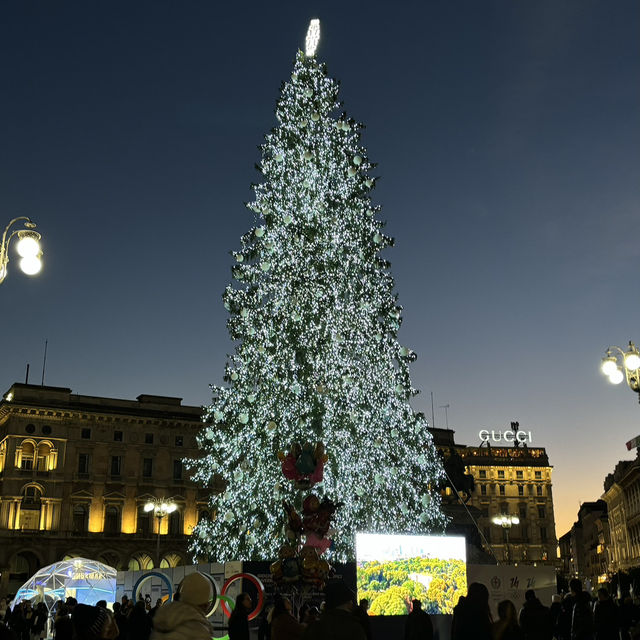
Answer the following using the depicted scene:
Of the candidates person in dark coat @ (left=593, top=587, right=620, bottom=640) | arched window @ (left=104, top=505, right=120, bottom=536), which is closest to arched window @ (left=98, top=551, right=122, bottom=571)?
arched window @ (left=104, top=505, right=120, bottom=536)

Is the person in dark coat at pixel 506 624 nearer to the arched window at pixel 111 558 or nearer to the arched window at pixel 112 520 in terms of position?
the arched window at pixel 111 558

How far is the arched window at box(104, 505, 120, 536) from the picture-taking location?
→ 65.6 meters

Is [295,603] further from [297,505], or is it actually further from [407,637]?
[297,505]

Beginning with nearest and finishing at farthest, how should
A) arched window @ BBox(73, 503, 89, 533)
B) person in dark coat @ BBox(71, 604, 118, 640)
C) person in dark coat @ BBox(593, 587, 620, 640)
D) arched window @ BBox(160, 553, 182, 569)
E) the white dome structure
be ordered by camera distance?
person in dark coat @ BBox(71, 604, 118, 640) → person in dark coat @ BBox(593, 587, 620, 640) → the white dome structure → arched window @ BBox(73, 503, 89, 533) → arched window @ BBox(160, 553, 182, 569)

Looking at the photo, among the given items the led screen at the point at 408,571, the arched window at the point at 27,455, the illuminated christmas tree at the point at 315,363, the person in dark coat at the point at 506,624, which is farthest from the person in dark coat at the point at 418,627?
the arched window at the point at 27,455

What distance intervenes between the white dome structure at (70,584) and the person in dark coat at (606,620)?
75.5 feet

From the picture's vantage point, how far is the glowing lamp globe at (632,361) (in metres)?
18.8

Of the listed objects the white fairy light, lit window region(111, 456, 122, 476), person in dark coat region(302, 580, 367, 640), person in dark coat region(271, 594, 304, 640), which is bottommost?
person in dark coat region(271, 594, 304, 640)

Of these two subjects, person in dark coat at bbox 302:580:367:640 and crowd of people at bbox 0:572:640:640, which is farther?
crowd of people at bbox 0:572:640:640

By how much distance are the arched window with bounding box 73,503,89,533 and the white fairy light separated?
151ft

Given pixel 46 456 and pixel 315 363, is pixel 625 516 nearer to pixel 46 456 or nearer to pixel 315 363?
pixel 46 456

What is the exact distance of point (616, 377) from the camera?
20359 millimetres

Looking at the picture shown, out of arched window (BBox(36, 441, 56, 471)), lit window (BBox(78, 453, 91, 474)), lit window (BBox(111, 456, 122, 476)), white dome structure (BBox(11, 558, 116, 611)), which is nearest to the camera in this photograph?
white dome structure (BBox(11, 558, 116, 611))

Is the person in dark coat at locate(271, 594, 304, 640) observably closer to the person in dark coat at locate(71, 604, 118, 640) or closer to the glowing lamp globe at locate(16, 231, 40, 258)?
the person in dark coat at locate(71, 604, 118, 640)
